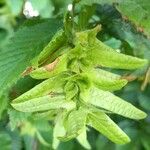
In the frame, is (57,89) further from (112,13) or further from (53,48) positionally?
(112,13)

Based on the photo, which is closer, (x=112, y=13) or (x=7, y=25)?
(x=112, y=13)

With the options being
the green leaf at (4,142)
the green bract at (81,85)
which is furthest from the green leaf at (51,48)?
the green leaf at (4,142)

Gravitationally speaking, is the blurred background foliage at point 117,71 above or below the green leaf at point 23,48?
below

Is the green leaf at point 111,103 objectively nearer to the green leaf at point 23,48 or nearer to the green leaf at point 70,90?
the green leaf at point 70,90

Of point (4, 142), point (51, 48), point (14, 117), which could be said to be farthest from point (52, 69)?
point (4, 142)

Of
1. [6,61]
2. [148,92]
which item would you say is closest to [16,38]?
[6,61]

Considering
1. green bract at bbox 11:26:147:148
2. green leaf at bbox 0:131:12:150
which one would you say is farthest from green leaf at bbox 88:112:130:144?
green leaf at bbox 0:131:12:150

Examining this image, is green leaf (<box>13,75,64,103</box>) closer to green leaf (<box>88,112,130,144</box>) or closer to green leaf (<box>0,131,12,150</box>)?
green leaf (<box>88,112,130,144</box>)

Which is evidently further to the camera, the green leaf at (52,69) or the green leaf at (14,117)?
the green leaf at (14,117)
